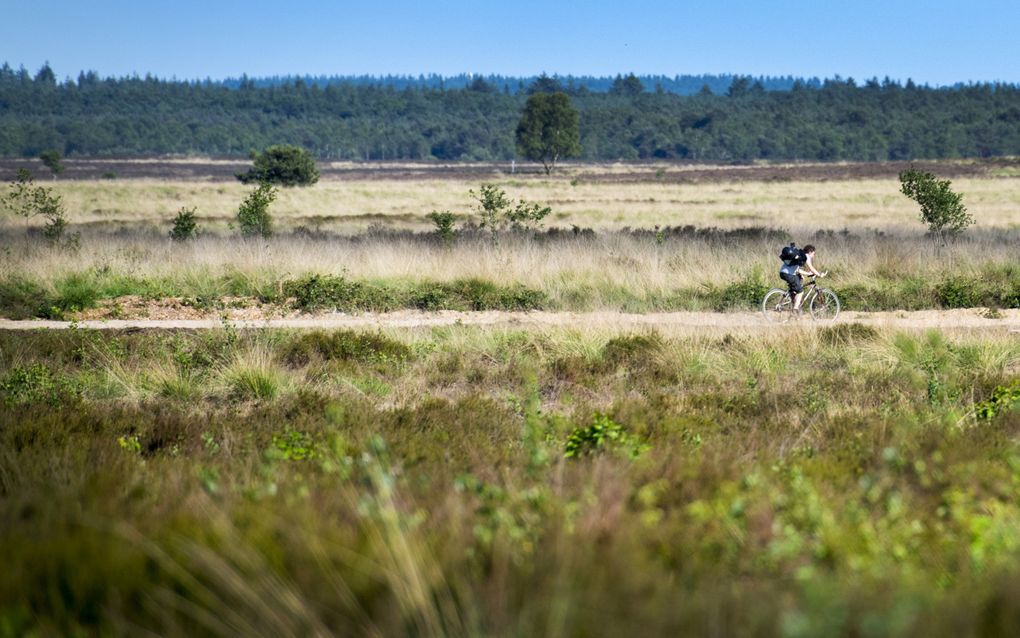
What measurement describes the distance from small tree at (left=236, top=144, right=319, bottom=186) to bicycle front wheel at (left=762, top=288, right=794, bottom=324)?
53.3m

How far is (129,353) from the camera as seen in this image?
1259 cm

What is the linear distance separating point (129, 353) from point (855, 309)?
37.8ft

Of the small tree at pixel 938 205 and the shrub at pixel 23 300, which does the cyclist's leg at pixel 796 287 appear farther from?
the small tree at pixel 938 205

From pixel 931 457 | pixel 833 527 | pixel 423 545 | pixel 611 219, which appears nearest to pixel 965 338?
pixel 931 457

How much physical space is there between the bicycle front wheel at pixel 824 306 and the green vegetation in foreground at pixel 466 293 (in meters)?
1.53

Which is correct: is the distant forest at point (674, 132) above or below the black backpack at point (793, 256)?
above

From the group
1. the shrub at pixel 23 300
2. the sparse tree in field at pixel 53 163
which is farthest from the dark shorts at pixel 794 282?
the sparse tree in field at pixel 53 163

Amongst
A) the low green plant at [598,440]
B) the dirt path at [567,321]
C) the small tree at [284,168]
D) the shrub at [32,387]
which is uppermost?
the small tree at [284,168]

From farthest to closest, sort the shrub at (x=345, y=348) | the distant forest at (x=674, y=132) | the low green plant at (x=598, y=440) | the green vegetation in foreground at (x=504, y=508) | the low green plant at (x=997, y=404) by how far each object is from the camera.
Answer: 1. the distant forest at (x=674, y=132)
2. the shrub at (x=345, y=348)
3. the low green plant at (x=997, y=404)
4. the low green plant at (x=598, y=440)
5. the green vegetation in foreground at (x=504, y=508)

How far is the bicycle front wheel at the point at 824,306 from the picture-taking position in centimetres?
1605

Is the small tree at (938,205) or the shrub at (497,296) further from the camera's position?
the small tree at (938,205)

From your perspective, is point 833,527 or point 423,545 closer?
point 423,545

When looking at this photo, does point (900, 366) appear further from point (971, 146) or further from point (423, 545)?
point (971, 146)

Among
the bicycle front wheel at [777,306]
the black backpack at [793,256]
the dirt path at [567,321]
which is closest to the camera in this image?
the dirt path at [567,321]
